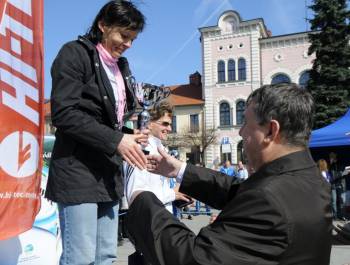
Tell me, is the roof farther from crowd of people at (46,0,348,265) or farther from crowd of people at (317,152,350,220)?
crowd of people at (46,0,348,265)

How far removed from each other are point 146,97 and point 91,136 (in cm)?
68

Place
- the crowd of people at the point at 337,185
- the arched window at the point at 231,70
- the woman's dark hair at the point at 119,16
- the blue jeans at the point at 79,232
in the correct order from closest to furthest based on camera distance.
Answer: the blue jeans at the point at 79,232, the woman's dark hair at the point at 119,16, the crowd of people at the point at 337,185, the arched window at the point at 231,70

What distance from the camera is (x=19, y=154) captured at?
2.55 meters

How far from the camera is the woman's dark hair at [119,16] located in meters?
2.45

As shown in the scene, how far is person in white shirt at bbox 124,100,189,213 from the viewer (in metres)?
2.87

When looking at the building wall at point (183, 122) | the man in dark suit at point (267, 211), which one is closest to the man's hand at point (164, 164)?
the man in dark suit at point (267, 211)

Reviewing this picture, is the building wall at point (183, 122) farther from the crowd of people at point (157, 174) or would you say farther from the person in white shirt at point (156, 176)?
the crowd of people at point (157, 174)

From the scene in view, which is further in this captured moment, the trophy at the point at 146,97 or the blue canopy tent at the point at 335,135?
the blue canopy tent at the point at 335,135

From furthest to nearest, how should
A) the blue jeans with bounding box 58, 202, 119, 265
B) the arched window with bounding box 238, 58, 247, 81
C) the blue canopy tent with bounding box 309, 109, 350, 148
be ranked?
the arched window with bounding box 238, 58, 247, 81 → the blue canopy tent with bounding box 309, 109, 350, 148 → the blue jeans with bounding box 58, 202, 119, 265

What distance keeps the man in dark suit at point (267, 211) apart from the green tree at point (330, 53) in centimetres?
2784

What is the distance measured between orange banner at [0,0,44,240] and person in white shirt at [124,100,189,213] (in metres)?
Answer: 0.57

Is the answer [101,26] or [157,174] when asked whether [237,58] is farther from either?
[157,174]

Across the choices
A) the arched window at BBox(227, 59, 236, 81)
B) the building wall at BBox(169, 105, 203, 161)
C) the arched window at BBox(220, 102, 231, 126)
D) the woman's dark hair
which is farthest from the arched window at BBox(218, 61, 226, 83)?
the woman's dark hair

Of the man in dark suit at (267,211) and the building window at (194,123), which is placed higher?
the building window at (194,123)
